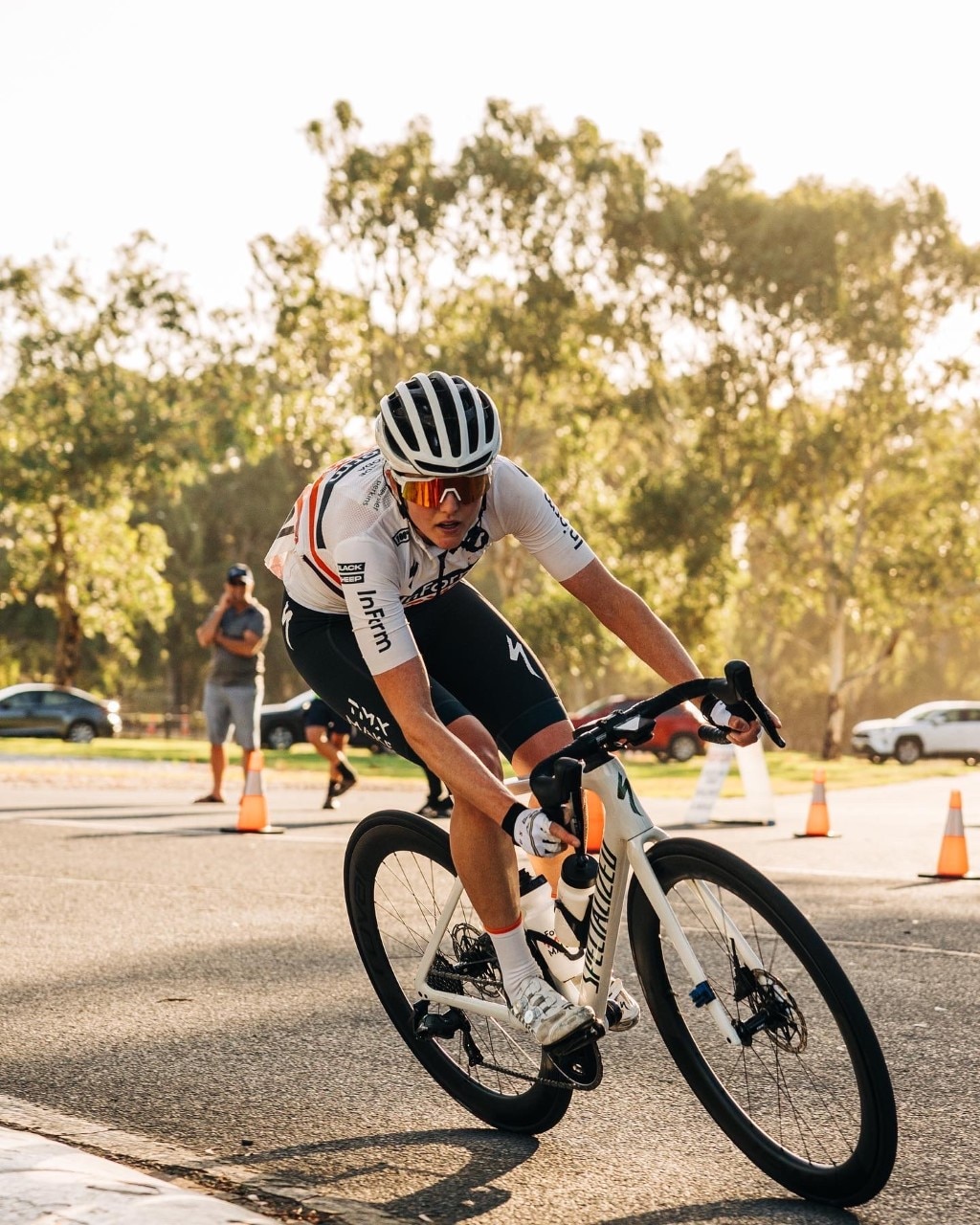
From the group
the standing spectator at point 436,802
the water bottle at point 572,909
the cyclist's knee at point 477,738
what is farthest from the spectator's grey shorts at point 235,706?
Result: the water bottle at point 572,909

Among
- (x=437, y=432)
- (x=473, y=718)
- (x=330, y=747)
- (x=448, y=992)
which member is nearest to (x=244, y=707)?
(x=330, y=747)

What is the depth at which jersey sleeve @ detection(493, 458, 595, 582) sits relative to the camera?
4402mm

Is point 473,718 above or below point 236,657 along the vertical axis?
below

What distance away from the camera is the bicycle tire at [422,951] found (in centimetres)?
437

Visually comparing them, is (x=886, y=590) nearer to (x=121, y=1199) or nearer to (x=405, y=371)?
(x=405, y=371)

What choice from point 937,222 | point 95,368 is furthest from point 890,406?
point 95,368

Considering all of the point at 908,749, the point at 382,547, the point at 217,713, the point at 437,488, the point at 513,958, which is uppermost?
the point at 437,488

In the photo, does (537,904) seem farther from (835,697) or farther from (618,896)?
(835,697)

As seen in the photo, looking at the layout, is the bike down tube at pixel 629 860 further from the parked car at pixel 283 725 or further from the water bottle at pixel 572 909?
the parked car at pixel 283 725

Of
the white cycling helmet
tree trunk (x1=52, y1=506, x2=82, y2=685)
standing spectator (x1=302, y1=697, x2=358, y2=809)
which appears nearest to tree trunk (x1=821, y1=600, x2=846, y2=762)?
Result: tree trunk (x1=52, y1=506, x2=82, y2=685)

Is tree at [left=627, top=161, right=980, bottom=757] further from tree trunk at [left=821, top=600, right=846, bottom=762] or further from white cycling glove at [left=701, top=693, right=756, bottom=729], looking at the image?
white cycling glove at [left=701, top=693, right=756, bottom=729]

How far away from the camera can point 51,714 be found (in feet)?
138

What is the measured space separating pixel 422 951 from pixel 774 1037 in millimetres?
1378

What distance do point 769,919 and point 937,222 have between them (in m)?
39.5
